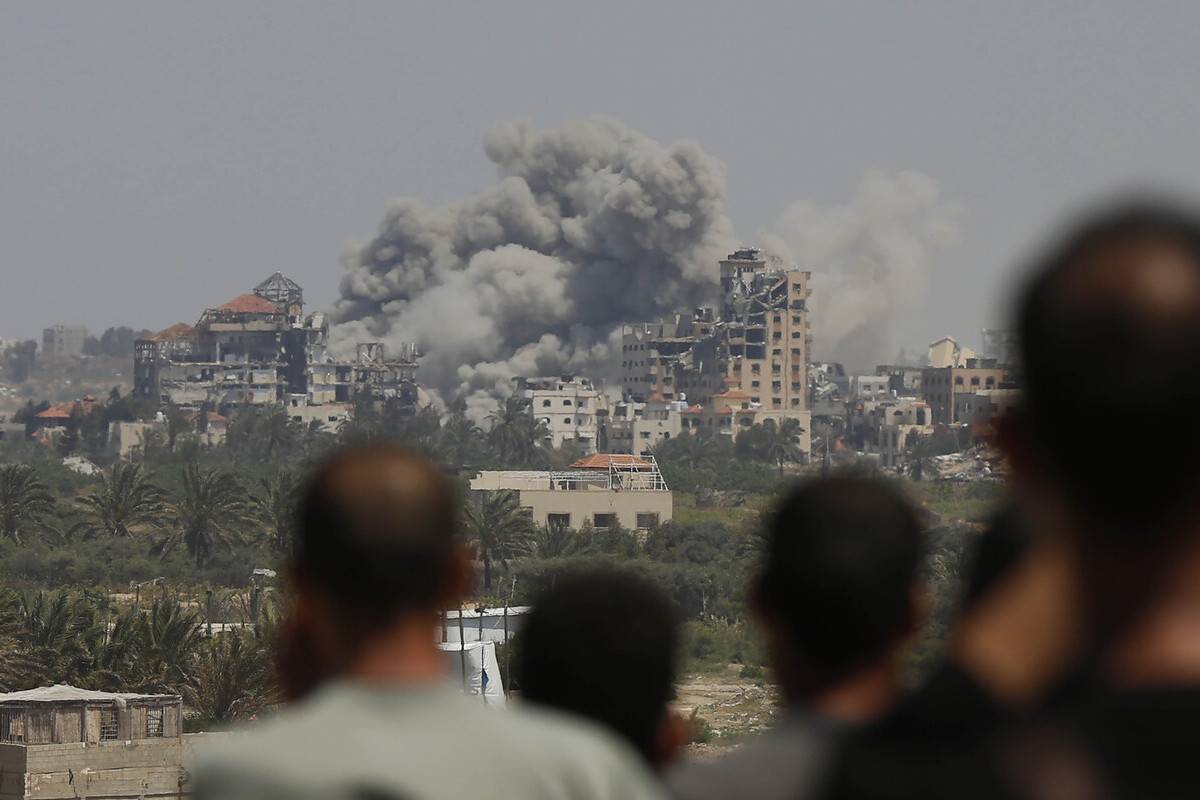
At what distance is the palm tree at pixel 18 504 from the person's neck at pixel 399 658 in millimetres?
69894

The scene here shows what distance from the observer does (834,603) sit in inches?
108

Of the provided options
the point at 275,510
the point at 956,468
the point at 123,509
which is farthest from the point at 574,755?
the point at 956,468

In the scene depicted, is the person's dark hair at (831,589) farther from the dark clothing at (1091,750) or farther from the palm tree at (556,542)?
the palm tree at (556,542)

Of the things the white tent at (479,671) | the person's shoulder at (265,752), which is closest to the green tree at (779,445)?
the white tent at (479,671)

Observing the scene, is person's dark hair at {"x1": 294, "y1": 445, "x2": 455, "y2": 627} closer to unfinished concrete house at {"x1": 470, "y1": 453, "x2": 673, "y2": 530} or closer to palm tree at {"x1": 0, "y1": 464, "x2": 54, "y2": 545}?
palm tree at {"x1": 0, "y1": 464, "x2": 54, "y2": 545}

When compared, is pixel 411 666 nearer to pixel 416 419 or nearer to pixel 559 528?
pixel 559 528

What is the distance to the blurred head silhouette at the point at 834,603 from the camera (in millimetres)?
2727

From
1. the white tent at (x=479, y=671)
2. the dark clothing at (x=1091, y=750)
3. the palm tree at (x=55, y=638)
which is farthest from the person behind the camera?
the palm tree at (x=55, y=638)

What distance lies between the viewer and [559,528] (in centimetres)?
7600

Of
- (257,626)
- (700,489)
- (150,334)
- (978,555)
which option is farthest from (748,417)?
(978,555)

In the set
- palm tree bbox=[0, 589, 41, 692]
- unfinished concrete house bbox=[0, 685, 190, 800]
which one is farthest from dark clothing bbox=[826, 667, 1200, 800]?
palm tree bbox=[0, 589, 41, 692]

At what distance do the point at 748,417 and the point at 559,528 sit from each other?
54.7 meters

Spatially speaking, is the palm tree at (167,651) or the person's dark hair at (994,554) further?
the palm tree at (167,651)

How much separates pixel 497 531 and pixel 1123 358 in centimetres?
6431
